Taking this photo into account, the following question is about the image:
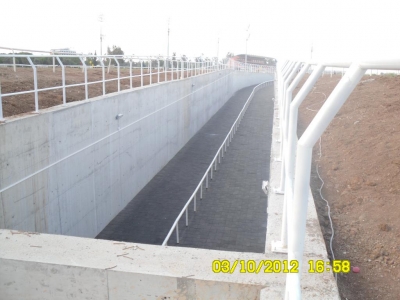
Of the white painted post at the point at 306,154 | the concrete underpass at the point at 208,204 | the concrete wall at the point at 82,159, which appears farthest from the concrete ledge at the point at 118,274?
the concrete underpass at the point at 208,204

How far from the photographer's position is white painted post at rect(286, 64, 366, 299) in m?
1.94

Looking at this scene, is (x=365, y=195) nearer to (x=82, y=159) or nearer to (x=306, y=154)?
(x=306, y=154)

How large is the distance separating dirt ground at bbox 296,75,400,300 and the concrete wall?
4557 millimetres

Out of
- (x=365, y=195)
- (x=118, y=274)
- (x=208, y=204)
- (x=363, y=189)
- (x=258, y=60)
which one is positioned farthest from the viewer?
(x=258, y=60)

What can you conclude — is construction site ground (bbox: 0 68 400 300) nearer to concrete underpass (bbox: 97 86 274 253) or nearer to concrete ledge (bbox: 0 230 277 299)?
concrete ledge (bbox: 0 230 277 299)

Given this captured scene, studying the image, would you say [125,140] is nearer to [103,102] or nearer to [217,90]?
[103,102]

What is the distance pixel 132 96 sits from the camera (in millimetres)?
12500

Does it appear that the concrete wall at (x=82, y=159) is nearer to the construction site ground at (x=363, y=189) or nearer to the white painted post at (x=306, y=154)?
the construction site ground at (x=363, y=189)

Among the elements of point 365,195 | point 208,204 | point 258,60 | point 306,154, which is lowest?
point 208,204

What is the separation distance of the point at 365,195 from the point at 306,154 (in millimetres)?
3533

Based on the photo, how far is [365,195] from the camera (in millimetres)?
5398

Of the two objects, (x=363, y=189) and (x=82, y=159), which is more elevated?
(x=363, y=189)

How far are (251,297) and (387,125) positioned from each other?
5.13m
